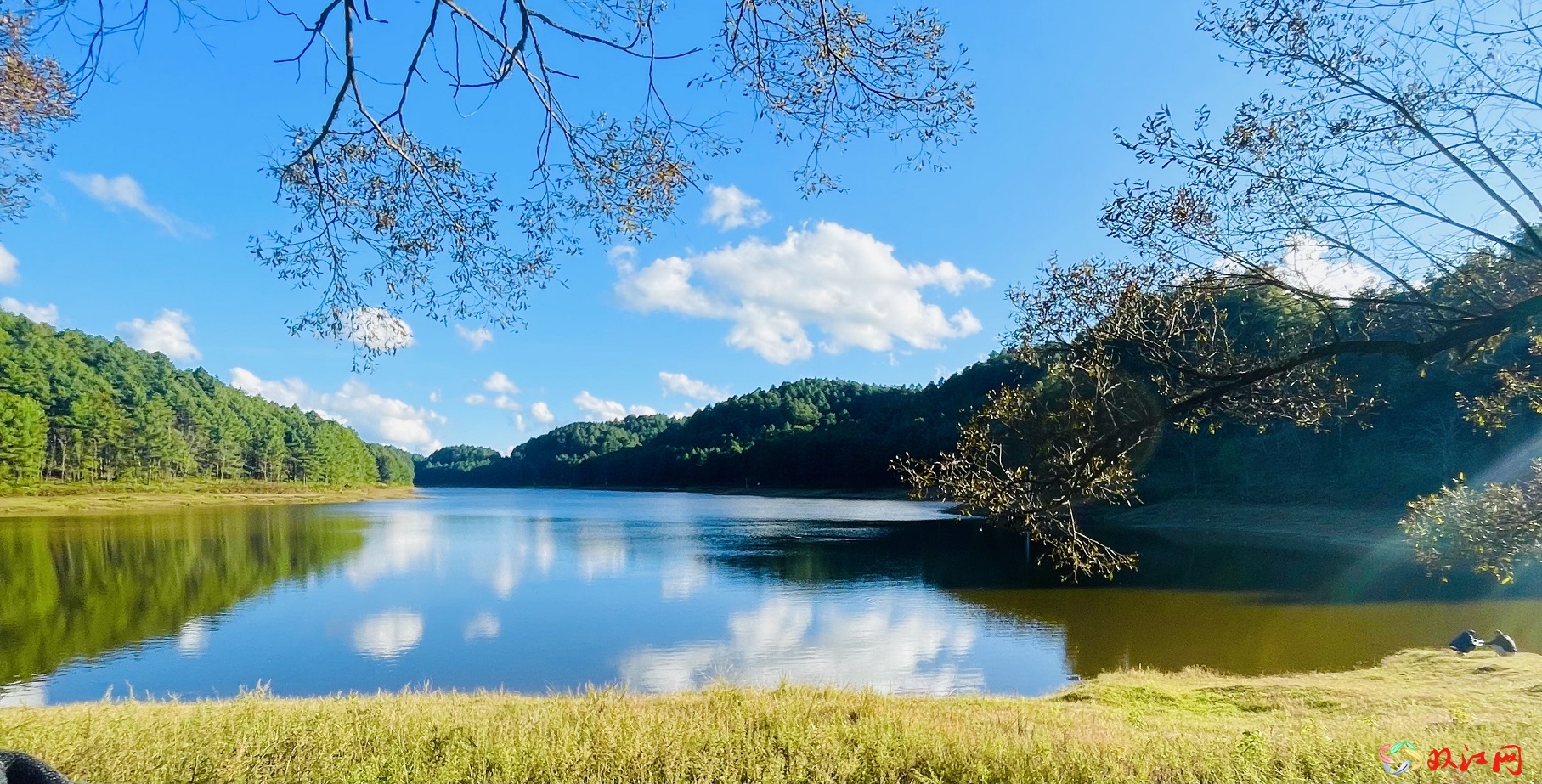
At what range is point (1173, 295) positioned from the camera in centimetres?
590

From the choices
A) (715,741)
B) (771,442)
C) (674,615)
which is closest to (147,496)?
(674,615)

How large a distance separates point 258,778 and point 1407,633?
68.1 feet

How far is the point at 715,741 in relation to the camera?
5.59 metres

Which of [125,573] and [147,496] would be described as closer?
[125,573]

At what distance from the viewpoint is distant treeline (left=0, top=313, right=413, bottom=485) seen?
67.2m

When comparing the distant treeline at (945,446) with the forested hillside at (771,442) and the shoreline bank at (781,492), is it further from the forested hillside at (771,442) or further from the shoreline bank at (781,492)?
the shoreline bank at (781,492)

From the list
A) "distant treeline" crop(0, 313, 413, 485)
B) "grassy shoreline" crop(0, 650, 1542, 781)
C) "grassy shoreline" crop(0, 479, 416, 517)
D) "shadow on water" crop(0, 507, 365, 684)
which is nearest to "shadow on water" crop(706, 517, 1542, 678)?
"grassy shoreline" crop(0, 650, 1542, 781)

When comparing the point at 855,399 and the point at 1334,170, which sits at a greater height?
the point at 855,399

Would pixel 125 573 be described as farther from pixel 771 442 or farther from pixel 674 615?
pixel 771 442

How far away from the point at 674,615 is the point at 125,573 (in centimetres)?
1815

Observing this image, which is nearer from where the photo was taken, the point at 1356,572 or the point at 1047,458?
the point at 1047,458

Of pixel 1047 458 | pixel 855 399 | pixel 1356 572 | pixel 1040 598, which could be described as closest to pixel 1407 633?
pixel 1040 598

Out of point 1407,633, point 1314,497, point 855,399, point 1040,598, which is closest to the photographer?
point 1407,633

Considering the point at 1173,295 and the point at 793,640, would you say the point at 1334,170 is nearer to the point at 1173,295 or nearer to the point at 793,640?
the point at 1173,295
